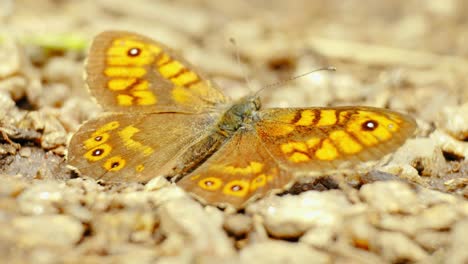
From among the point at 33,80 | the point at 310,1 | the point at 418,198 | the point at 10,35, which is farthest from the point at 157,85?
the point at 310,1

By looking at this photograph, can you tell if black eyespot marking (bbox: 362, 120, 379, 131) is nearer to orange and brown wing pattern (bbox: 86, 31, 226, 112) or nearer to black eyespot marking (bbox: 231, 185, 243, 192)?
black eyespot marking (bbox: 231, 185, 243, 192)

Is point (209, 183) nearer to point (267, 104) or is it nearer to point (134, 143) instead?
point (134, 143)

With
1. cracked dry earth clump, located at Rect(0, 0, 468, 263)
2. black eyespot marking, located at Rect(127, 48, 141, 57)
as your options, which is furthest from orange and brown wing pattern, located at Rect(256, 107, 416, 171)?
black eyespot marking, located at Rect(127, 48, 141, 57)

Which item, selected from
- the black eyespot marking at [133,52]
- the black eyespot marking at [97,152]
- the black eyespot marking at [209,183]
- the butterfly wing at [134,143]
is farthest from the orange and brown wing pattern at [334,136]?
the black eyespot marking at [133,52]

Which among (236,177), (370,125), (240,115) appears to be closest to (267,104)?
(240,115)

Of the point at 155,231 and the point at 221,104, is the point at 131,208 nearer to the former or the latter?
the point at 155,231

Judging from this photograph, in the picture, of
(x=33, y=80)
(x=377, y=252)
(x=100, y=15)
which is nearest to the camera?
(x=377, y=252)
